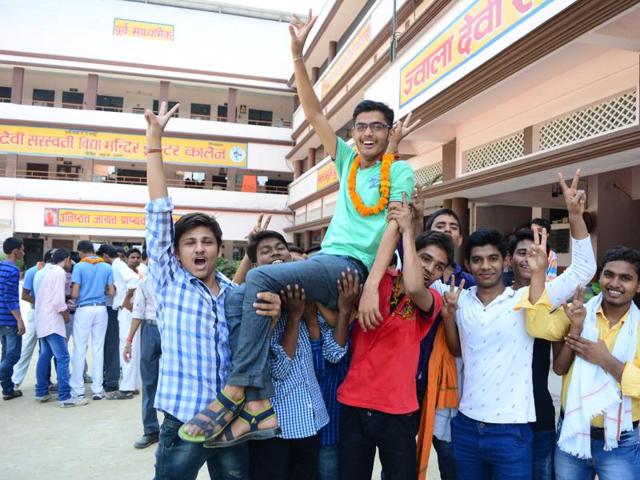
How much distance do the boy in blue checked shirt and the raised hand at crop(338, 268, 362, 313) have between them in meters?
0.29

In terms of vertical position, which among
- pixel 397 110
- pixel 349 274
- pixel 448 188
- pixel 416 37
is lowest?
pixel 349 274

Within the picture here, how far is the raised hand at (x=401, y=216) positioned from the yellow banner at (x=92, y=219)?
19.9 meters

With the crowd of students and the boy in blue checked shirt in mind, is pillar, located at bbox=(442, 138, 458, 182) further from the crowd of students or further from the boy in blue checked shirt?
the boy in blue checked shirt

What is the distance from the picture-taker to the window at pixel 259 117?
25.6 meters

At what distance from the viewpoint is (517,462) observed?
2023 mm

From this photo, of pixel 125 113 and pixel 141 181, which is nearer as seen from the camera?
pixel 125 113

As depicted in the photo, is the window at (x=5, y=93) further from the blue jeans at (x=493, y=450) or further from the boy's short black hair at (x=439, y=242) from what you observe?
the blue jeans at (x=493, y=450)

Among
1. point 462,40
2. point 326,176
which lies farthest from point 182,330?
point 326,176

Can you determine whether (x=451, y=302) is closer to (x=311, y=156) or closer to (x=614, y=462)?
(x=614, y=462)

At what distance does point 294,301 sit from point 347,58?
13016 mm

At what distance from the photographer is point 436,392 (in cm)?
225

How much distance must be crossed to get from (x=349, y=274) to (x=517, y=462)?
109 centimetres

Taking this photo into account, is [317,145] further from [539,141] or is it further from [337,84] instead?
[539,141]

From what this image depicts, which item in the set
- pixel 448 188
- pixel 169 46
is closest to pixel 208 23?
pixel 169 46
